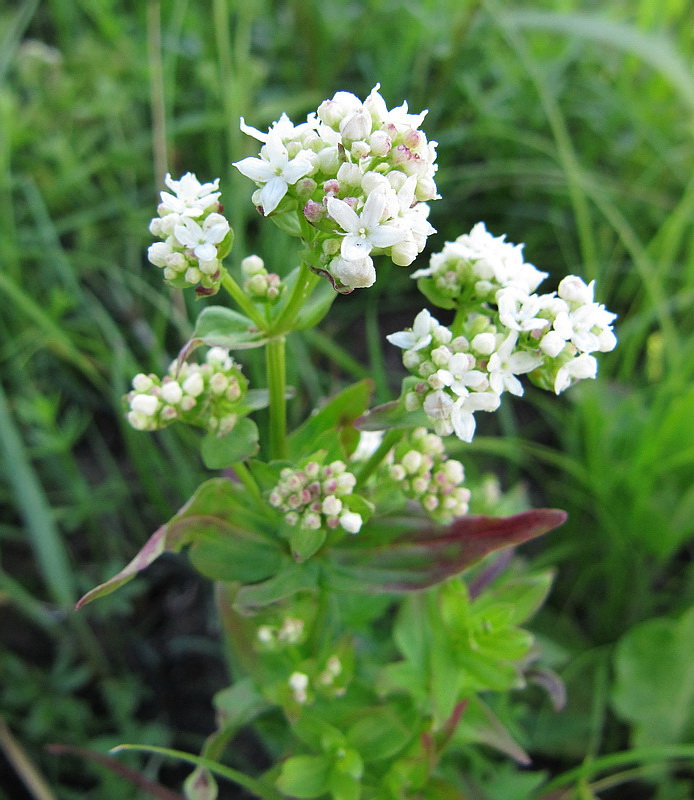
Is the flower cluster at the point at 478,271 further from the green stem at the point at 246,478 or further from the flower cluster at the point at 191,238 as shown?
the green stem at the point at 246,478

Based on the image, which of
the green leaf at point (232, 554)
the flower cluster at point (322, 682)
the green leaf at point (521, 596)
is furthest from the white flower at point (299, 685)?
the green leaf at point (521, 596)

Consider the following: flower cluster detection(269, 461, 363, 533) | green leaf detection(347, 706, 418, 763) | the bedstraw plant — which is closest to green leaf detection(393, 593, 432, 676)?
the bedstraw plant

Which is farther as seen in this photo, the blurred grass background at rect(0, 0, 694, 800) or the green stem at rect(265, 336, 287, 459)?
the blurred grass background at rect(0, 0, 694, 800)

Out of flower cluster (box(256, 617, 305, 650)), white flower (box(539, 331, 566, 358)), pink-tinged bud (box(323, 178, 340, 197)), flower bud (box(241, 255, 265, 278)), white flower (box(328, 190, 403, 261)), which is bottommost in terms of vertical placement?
flower cluster (box(256, 617, 305, 650))

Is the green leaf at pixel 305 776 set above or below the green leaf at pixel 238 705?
below

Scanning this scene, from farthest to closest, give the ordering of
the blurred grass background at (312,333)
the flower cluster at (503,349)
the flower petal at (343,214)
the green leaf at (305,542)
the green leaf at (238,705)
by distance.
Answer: the blurred grass background at (312,333) → the green leaf at (238,705) → the green leaf at (305,542) → the flower cluster at (503,349) → the flower petal at (343,214)

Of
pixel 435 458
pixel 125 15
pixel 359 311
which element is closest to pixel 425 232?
pixel 435 458

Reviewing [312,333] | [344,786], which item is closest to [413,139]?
[312,333]

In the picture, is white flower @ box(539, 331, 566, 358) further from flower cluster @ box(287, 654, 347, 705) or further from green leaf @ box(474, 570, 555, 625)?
flower cluster @ box(287, 654, 347, 705)
